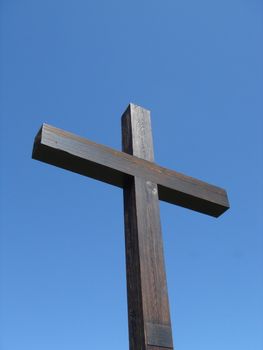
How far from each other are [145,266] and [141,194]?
0.48m

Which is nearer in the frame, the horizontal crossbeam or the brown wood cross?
the brown wood cross

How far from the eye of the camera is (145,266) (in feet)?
7.18

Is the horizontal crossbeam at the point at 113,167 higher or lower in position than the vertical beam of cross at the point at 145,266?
higher

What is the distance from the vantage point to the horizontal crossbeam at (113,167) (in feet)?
8.02

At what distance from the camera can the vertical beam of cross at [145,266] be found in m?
1.98

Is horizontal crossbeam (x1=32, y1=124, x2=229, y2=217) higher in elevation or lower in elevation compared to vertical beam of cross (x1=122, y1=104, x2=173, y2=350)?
higher

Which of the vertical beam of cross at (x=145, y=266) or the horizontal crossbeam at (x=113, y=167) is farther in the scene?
the horizontal crossbeam at (x=113, y=167)

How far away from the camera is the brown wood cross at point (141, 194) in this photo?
2.04 metres

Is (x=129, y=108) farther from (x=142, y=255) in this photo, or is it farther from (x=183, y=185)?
(x=142, y=255)

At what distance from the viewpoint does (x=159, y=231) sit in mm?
2426

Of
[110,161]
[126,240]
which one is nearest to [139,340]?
[126,240]

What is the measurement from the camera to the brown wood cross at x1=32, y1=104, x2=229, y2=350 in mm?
2037

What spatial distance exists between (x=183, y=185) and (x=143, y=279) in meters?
0.90


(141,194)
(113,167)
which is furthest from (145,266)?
(113,167)
